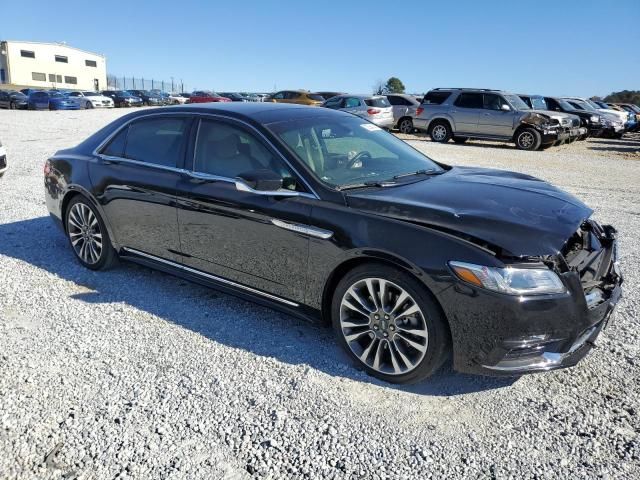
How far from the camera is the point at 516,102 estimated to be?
59.2 feet

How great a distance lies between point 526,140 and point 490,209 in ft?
52.6

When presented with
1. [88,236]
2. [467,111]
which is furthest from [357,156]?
[467,111]

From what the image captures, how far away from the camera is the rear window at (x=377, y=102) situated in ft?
69.8

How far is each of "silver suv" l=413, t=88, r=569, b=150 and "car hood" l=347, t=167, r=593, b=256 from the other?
14.9 meters

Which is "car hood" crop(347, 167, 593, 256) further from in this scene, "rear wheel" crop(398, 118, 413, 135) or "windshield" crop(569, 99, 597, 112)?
"windshield" crop(569, 99, 597, 112)

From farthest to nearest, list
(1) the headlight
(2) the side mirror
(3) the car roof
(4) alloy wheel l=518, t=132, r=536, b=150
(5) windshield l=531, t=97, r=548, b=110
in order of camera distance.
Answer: (5) windshield l=531, t=97, r=548, b=110, (4) alloy wheel l=518, t=132, r=536, b=150, (3) the car roof, (2) the side mirror, (1) the headlight

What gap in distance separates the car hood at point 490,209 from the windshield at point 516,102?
15216mm

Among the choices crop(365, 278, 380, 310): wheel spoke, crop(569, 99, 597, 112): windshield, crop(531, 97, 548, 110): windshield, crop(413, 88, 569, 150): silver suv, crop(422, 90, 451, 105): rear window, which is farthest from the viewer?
crop(569, 99, 597, 112): windshield

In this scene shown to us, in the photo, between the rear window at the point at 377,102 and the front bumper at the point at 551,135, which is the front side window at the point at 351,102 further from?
the front bumper at the point at 551,135

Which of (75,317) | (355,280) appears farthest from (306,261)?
(75,317)

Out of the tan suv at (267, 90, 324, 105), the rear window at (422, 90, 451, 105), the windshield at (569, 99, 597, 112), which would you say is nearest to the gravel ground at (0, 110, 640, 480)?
the rear window at (422, 90, 451, 105)

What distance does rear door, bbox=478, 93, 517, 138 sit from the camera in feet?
58.4

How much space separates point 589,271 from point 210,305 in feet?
9.13

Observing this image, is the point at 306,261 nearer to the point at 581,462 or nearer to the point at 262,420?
the point at 262,420
